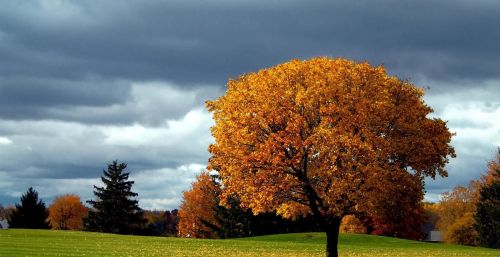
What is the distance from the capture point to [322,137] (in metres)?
39.9

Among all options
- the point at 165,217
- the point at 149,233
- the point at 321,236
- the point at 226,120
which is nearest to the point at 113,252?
the point at 226,120

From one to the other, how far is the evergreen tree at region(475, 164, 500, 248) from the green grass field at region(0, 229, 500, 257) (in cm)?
1087

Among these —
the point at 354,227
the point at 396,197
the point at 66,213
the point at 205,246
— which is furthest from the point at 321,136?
the point at 66,213

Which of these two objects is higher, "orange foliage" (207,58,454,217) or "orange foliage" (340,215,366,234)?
"orange foliage" (207,58,454,217)

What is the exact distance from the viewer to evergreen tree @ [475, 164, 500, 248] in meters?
91.5

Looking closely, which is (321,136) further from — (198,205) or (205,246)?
(198,205)

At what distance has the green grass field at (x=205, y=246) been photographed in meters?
55.7

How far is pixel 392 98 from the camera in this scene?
4350 centimetres

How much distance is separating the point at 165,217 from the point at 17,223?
76.5 meters

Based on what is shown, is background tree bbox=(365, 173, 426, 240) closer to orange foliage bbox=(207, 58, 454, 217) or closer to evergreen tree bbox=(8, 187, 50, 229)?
orange foliage bbox=(207, 58, 454, 217)

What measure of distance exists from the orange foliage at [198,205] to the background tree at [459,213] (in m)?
44.0

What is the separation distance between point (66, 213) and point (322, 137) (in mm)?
145895

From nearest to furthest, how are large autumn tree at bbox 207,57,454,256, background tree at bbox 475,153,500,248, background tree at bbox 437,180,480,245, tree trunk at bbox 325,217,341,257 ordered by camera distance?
large autumn tree at bbox 207,57,454,256, tree trunk at bbox 325,217,341,257, background tree at bbox 475,153,500,248, background tree at bbox 437,180,480,245

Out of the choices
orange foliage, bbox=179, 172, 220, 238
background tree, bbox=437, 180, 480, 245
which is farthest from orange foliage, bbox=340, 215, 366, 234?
orange foliage, bbox=179, 172, 220, 238
